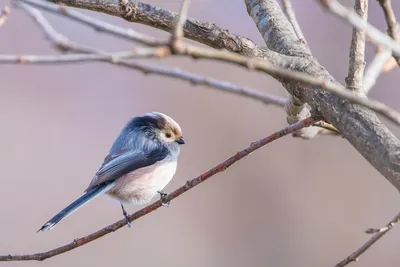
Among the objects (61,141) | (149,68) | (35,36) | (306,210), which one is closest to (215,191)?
Result: (306,210)

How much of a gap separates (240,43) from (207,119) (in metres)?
3.43

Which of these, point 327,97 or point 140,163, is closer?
point 327,97

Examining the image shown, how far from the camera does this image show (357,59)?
107cm

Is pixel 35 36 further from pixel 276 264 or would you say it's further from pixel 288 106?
pixel 288 106

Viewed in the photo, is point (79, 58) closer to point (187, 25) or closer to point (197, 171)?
point (187, 25)

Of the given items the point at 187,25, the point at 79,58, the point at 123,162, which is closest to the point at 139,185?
the point at 123,162

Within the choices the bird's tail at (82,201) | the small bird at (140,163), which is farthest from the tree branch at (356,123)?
the small bird at (140,163)

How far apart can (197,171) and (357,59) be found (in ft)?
11.0

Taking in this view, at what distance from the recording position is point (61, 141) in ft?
14.7

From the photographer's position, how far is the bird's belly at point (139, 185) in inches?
89.4

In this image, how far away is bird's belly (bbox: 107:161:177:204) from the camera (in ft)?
7.45

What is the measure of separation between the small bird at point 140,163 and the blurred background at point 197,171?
1639mm

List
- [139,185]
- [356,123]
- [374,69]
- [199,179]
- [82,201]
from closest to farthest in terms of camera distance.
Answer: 1. [356,123]
2. [199,179]
3. [374,69]
4. [82,201]
5. [139,185]

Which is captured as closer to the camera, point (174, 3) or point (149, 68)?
point (149, 68)
